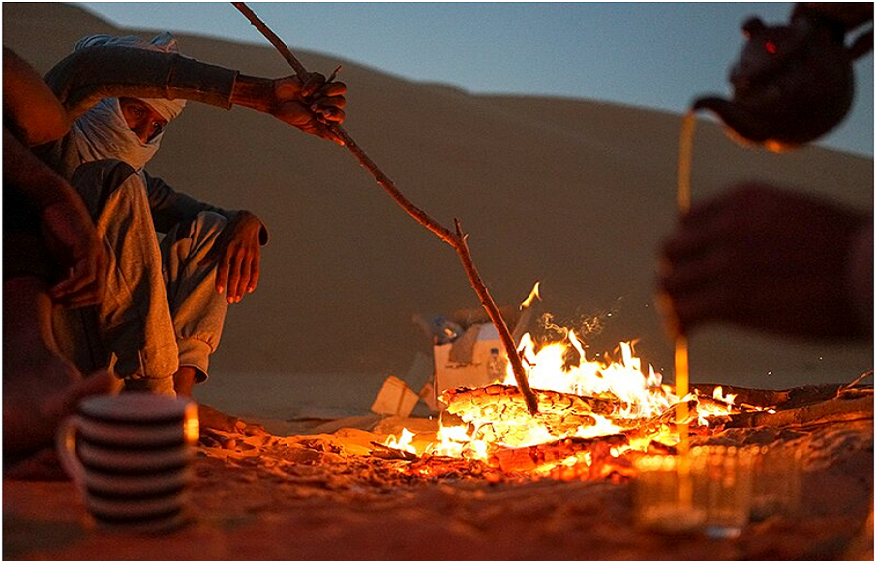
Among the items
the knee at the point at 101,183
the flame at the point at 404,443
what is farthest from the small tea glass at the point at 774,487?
the knee at the point at 101,183

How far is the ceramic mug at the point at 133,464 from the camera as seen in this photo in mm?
2201

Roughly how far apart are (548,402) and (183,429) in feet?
9.51

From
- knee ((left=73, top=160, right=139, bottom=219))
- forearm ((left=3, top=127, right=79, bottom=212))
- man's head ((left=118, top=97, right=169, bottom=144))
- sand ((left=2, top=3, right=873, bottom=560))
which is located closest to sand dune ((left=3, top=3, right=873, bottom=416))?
sand ((left=2, top=3, right=873, bottom=560))

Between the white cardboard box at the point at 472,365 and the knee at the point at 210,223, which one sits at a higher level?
the knee at the point at 210,223

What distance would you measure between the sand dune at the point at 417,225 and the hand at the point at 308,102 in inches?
146

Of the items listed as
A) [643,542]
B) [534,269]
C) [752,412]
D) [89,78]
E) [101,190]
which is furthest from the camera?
[534,269]

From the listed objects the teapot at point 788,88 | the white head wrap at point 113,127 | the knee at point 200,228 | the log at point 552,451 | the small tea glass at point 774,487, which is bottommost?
the log at point 552,451

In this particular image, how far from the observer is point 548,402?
16.0ft

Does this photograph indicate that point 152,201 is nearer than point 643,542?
No

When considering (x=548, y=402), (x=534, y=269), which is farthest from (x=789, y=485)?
(x=534, y=269)

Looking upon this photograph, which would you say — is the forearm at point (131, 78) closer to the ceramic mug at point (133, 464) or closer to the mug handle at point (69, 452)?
the mug handle at point (69, 452)

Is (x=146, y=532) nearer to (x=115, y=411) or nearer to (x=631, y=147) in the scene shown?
(x=115, y=411)

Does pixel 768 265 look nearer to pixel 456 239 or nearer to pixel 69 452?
pixel 69 452

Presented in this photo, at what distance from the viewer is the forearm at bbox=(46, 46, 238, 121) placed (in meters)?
4.30
